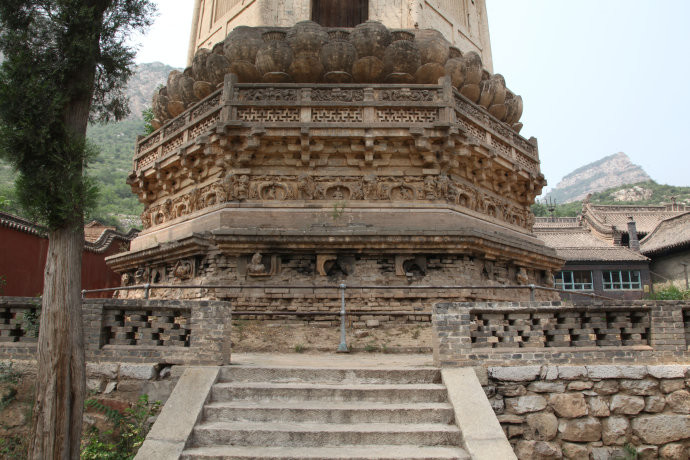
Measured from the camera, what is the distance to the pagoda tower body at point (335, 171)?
1030 cm

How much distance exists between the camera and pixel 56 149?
5133mm

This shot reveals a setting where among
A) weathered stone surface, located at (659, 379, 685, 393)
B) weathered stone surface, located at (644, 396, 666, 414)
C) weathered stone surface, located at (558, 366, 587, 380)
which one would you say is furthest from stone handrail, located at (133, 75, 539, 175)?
weathered stone surface, located at (644, 396, 666, 414)

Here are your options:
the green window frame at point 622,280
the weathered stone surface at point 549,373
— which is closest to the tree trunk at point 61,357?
the weathered stone surface at point 549,373

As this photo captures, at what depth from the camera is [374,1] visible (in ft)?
42.9

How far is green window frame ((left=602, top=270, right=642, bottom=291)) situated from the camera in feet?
91.1

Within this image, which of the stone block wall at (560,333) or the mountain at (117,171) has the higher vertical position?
the mountain at (117,171)

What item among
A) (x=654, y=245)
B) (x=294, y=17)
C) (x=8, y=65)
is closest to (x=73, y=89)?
(x=8, y=65)

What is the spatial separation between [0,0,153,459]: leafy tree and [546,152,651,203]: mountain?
7078 inches

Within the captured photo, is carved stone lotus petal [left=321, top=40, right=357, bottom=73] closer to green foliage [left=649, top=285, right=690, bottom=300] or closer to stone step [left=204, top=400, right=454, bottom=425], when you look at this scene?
stone step [left=204, top=400, right=454, bottom=425]

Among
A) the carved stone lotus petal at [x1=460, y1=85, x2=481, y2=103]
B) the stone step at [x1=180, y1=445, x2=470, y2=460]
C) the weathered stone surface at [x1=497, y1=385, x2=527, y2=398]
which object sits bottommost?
the stone step at [x1=180, y1=445, x2=470, y2=460]

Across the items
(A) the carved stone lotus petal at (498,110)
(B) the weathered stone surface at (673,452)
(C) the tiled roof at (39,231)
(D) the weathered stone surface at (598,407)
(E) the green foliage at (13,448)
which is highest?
(A) the carved stone lotus petal at (498,110)

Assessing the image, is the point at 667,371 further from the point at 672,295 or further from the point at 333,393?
the point at 672,295

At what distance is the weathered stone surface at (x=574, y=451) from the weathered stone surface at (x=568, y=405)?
11.4 inches

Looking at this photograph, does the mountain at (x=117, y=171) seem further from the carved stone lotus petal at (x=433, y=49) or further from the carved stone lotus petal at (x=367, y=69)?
the carved stone lotus petal at (x=433, y=49)
